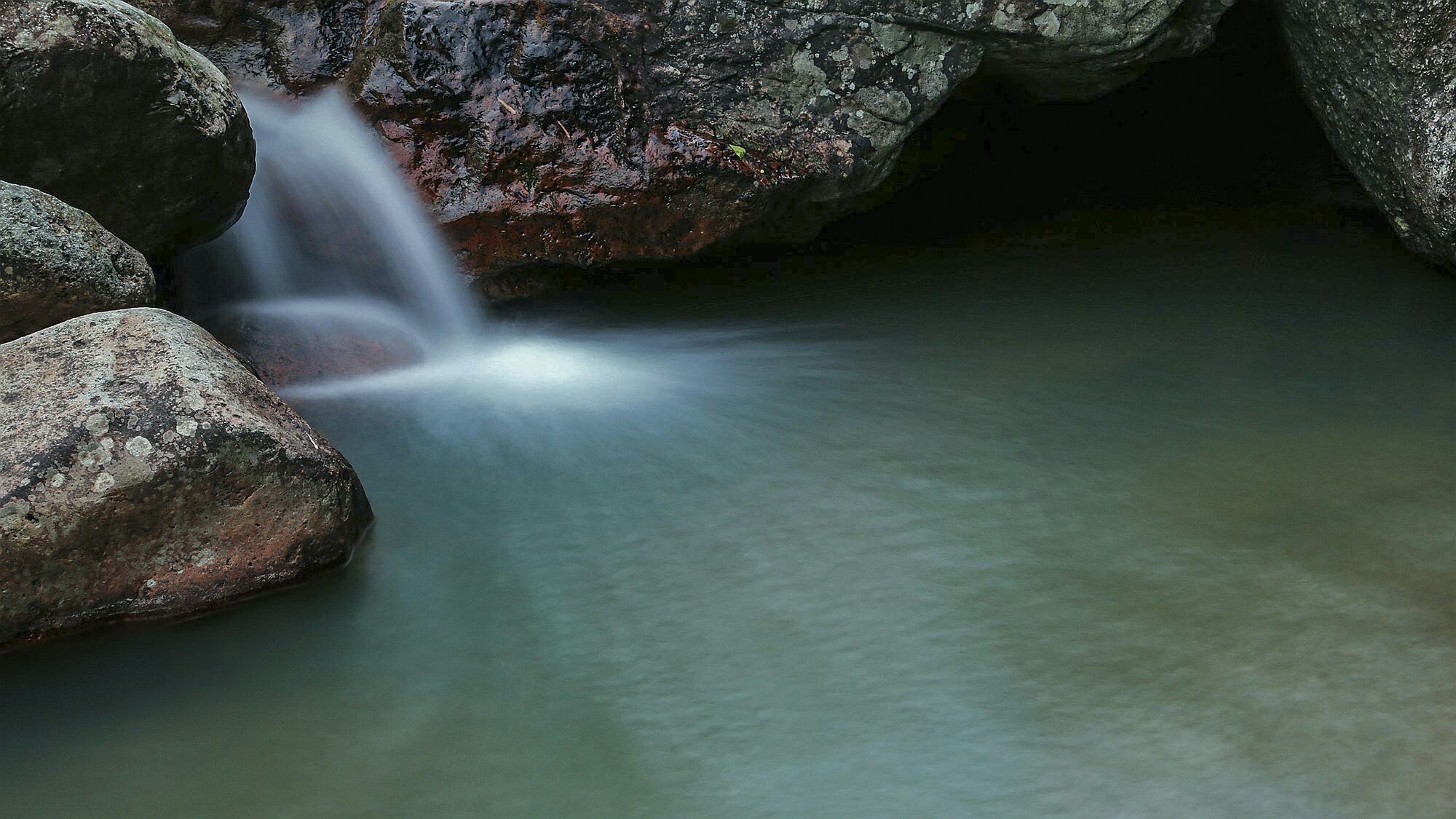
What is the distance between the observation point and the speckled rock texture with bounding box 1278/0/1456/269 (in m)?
4.27

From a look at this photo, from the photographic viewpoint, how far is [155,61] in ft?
12.8

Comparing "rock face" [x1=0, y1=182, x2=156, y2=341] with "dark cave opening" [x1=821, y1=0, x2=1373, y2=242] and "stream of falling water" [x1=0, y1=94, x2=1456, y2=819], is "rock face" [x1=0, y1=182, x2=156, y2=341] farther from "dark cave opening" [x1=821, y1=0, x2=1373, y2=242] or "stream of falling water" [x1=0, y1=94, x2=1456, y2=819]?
"dark cave opening" [x1=821, y1=0, x2=1373, y2=242]

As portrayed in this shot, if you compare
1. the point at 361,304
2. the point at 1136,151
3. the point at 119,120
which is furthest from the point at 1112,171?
the point at 119,120

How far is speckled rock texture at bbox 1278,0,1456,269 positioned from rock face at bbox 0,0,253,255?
4.27 m

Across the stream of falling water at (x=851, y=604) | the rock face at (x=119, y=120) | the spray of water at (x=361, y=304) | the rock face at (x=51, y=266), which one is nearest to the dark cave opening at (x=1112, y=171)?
the spray of water at (x=361, y=304)

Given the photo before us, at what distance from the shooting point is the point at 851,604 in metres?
2.82

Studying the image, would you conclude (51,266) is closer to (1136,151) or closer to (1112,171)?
(1112,171)

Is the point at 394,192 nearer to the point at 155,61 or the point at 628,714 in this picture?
the point at 155,61

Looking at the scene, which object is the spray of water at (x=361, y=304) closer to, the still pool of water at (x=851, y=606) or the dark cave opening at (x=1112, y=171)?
the still pool of water at (x=851, y=606)

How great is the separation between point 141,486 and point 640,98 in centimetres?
288

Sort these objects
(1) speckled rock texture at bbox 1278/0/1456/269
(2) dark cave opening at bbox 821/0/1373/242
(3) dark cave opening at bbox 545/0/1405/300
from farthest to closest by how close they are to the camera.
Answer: (2) dark cave opening at bbox 821/0/1373/242 → (3) dark cave opening at bbox 545/0/1405/300 → (1) speckled rock texture at bbox 1278/0/1456/269

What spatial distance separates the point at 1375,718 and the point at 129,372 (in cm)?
300

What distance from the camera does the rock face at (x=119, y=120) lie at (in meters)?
→ 3.69

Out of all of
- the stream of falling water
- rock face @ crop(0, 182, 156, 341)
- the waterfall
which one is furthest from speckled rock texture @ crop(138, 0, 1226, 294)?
rock face @ crop(0, 182, 156, 341)
